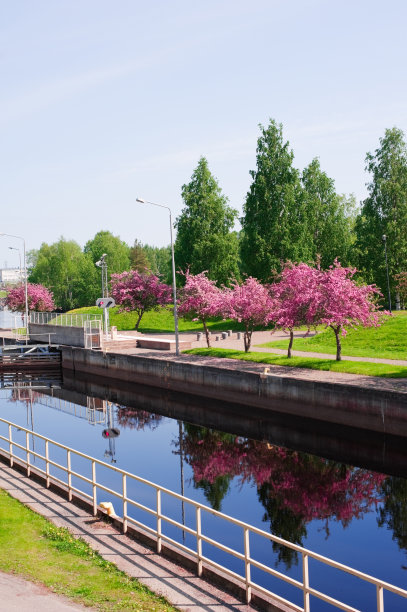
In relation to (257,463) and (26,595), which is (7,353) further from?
(26,595)

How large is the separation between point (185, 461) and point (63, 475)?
474 cm

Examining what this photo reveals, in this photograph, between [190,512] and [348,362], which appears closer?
[190,512]

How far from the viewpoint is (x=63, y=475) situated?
20953 millimetres

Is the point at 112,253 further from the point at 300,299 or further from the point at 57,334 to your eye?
the point at 300,299

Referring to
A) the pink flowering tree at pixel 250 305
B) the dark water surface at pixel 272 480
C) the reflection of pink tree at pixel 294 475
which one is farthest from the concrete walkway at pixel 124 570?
the pink flowering tree at pixel 250 305

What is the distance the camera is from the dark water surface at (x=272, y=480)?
1448 cm

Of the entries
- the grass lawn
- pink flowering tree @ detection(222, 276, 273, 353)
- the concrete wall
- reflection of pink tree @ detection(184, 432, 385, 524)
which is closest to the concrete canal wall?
pink flowering tree @ detection(222, 276, 273, 353)

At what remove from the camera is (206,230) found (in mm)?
57844

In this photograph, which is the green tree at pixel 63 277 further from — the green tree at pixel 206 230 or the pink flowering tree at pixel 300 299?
the pink flowering tree at pixel 300 299

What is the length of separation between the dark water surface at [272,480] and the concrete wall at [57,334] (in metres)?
14.9

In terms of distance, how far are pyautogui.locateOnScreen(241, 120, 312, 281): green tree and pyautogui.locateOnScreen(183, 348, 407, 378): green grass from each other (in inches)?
689

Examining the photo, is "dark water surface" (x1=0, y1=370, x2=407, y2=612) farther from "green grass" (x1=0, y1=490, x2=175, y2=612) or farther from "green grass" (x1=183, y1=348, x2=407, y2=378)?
"green grass" (x1=0, y1=490, x2=175, y2=612)

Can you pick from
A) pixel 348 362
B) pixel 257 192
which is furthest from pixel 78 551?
pixel 257 192

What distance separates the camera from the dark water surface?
47.5ft
